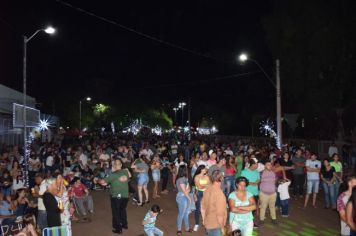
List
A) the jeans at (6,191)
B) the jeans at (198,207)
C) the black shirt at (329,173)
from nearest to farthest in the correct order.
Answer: the jeans at (198,207) < the jeans at (6,191) < the black shirt at (329,173)

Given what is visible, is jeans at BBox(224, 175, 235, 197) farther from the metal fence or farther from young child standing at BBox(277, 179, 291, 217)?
the metal fence

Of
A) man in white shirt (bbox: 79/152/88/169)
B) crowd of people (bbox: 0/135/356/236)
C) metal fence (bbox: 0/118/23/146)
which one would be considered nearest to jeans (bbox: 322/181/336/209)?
crowd of people (bbox: 0/135/356/236)

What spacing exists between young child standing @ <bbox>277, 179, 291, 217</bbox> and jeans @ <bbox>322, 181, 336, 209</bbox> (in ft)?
5.57

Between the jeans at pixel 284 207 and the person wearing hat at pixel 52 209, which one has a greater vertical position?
the person wearing hat at pixel 52 209

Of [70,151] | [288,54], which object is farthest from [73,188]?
[288,54]

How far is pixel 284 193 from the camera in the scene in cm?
1128

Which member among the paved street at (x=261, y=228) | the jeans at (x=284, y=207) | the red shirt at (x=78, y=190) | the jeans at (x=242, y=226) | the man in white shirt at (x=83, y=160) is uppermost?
the man in white shirt at (x=83, y=160)

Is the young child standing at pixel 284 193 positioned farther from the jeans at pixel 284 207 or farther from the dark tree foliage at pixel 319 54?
the dark tree foliage at pixel 319 54

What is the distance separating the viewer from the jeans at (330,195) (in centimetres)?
1238

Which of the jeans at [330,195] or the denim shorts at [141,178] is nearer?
the jeans at [330,195]

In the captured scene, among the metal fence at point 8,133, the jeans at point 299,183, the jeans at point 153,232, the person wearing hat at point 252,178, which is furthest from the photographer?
the metal fence at point 8,133

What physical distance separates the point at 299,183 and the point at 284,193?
306 centimetres

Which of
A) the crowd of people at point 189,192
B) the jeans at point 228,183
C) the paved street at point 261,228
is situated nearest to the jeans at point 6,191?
the crowd of people at point 189,192

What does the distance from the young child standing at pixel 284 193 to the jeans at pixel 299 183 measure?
2.51m
